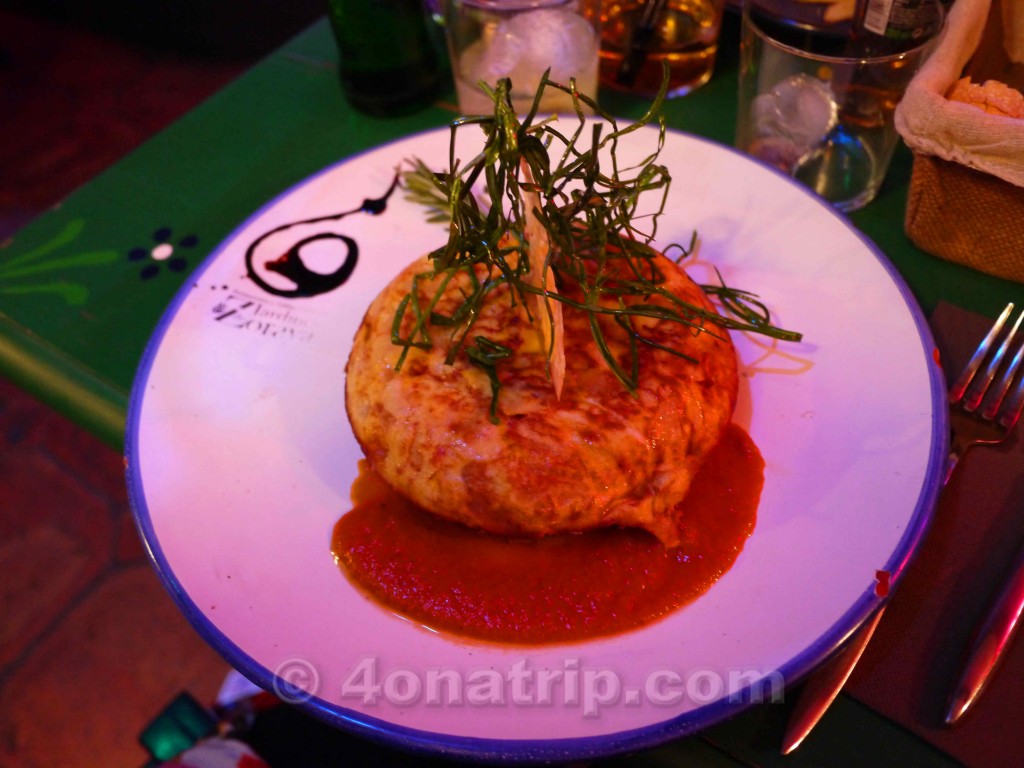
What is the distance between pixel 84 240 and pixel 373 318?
1170 mm

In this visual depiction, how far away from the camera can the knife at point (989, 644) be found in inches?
42.9

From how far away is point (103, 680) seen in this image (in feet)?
9.16

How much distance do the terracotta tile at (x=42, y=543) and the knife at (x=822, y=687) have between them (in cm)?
291

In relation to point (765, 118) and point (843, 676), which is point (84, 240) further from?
point (843, 676)

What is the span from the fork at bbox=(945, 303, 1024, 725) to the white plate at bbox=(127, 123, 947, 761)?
0.36 feet

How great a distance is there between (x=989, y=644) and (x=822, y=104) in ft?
4.64

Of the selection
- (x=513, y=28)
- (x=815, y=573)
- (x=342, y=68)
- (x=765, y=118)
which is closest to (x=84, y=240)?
(x=342, y=68)

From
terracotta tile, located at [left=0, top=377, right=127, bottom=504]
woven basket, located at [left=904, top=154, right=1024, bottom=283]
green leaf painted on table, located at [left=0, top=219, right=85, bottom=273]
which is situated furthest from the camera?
terracotta tile, located at [left=0, top=377, right=127, bottom=504]

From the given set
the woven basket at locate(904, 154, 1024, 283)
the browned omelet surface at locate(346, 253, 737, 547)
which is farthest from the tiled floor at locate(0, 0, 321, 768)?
the woven basket at locate(904, 154, 1024, 283)

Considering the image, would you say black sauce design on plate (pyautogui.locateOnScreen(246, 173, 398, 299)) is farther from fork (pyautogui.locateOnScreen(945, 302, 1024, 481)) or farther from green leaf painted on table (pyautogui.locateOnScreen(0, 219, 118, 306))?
fork (pyautogui.locateOnScreen(945, 302, 1024, 481))

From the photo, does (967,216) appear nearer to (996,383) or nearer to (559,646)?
(996,383)

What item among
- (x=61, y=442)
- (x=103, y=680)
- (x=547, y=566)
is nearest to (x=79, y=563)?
(x=103, y=680)

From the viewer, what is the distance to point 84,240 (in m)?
2.13

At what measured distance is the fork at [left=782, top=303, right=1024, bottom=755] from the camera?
43.9 inches
